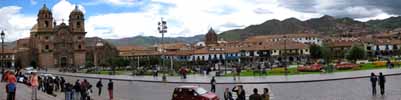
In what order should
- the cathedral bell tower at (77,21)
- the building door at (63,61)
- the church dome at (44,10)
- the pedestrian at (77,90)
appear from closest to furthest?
the pedestrian at (77,90) → the building door at (63,61) → the church dome at (44,10) → the cathedral bell tower at (77,21)

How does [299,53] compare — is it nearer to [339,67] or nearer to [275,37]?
[275,37]

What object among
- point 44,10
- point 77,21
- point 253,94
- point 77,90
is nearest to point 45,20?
point 44,10

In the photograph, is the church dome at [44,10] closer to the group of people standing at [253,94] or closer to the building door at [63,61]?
the building door at [63,61]

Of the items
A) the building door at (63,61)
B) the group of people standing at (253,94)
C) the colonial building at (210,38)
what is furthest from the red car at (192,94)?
the colonial building at (210,38)

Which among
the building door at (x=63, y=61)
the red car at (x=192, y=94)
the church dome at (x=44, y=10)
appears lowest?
the building door at (x=63, y=61)

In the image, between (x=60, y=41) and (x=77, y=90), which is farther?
(x=60, y=41)

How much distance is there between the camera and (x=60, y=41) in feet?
338

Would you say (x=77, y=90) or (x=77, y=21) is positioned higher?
(x=77, y=21)

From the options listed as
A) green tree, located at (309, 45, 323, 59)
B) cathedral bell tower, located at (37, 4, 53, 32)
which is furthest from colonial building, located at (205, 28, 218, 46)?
green tree, located at (309, 45, 323, 59)

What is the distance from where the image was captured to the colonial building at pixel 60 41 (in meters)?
102

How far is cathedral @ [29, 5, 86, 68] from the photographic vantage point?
335 feet

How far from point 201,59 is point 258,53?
10789mm

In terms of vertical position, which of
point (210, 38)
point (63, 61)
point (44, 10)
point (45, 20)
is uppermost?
point (44, 10)

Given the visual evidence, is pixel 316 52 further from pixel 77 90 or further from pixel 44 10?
pixel 77 90
